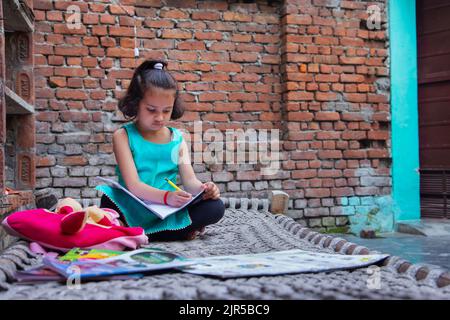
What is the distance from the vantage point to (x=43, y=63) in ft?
13.4

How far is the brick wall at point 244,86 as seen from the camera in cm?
414

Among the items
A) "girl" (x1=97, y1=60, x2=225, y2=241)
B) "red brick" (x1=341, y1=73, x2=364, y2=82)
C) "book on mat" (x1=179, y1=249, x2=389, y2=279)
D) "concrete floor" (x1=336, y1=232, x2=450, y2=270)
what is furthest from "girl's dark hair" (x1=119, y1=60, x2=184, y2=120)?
"red brick" (x1=341, y1=73, x2=364, y2=82)

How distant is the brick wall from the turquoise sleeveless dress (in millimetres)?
1629

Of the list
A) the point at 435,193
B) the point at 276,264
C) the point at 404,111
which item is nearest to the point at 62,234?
the point at 276,264

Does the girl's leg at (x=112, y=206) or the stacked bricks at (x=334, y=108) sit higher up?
the stacked bricks at (x=334, y=108)

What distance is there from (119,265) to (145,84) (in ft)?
4.07

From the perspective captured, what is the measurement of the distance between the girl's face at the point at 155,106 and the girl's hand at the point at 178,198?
0.34 metres

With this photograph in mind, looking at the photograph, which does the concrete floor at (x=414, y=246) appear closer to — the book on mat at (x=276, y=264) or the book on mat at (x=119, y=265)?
the book on mat at (x=276, y=264)

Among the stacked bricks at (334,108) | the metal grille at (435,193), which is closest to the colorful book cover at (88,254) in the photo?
the stacked bricks at (334,108)

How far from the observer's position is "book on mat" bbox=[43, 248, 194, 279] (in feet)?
4.51

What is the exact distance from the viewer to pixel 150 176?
8.59 feet

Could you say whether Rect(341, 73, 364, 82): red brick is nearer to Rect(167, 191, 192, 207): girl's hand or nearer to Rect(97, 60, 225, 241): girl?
Rect(97, 60, 225, 241): girl

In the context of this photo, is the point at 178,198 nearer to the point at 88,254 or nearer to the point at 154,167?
the point at 154,167
